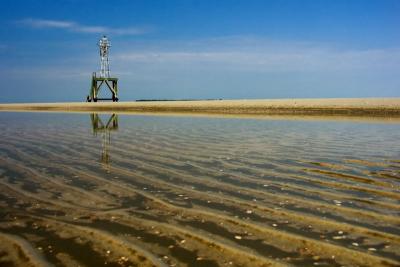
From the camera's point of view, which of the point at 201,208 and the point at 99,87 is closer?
the point at 201,208

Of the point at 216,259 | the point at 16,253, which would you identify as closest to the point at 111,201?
the point at 16,253

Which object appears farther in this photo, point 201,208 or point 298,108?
point 298,108

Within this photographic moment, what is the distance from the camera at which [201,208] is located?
5.77 metres

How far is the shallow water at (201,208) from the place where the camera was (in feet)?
13.6

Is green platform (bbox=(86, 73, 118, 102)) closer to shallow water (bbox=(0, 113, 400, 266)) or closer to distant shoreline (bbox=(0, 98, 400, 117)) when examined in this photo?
distant shoreline (bbox=(0, 98, 400, 117))

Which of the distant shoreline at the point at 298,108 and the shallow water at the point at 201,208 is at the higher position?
the distant shoreline at the point at 298,108

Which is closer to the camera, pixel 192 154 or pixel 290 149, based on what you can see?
pixel 192 154

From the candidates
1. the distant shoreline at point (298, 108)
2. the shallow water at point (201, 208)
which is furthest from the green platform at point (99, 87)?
the shallow water at point (201, 208)

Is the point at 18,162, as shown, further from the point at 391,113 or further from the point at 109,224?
the point at 391,113

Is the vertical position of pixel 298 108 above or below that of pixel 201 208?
above

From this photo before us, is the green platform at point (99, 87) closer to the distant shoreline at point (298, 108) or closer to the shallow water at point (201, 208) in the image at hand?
the distant shoreline at point (298, 108)

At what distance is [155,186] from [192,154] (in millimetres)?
3739

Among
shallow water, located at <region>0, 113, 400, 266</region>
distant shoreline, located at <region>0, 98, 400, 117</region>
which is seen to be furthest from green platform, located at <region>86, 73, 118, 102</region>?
shallow water, located at <region>0, 113, 400, 266</region>

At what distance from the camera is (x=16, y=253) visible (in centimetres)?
417
